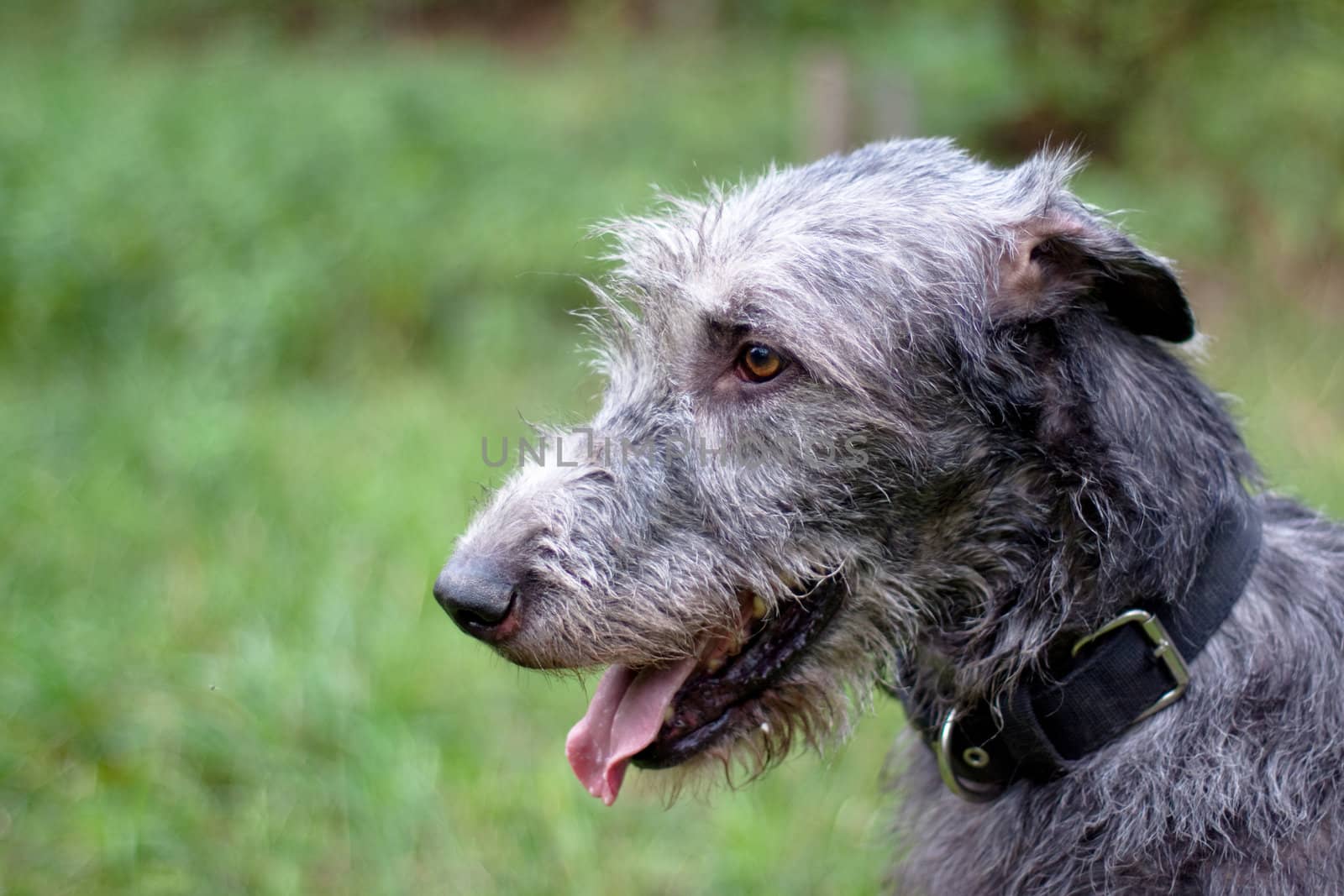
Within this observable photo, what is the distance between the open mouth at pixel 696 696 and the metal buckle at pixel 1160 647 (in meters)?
0.57

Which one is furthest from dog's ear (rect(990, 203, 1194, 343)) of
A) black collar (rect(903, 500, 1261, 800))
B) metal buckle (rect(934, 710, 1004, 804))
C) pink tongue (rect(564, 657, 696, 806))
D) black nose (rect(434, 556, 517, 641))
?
black nose (rect(434, 556, 517, 641))

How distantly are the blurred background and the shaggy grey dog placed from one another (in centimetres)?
64

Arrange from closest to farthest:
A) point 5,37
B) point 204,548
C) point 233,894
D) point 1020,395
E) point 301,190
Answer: point 1020,395, point 233,894, point 204,548, point 301,190, point 5,37

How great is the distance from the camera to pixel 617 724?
2580 millimetres

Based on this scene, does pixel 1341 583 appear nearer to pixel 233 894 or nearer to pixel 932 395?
pixel 932 395

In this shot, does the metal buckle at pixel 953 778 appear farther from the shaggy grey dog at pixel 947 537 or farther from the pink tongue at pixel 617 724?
the pink tongue at pixel 617 724

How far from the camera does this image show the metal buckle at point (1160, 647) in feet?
7.47

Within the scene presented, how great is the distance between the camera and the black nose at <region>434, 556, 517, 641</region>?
2352mm

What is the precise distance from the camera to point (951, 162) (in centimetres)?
268

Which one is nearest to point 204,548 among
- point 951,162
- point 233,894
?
point 233,894

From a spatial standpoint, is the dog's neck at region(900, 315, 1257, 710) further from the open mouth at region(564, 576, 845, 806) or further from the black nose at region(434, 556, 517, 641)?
the black nose at region(434, 556, 517, 641)

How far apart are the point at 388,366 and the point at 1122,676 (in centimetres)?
593

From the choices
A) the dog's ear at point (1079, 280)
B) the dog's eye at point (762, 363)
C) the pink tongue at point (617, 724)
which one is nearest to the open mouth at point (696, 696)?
the pink tongue at point (617, 724)

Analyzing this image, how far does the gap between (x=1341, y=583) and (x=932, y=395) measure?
1031mm
